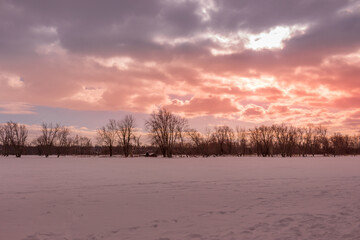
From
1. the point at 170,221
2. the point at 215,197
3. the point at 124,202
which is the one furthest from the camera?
the point at 215,197

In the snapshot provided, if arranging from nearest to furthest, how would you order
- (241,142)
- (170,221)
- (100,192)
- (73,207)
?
(170,221)
(73,207)
(100,192)
(241,142)

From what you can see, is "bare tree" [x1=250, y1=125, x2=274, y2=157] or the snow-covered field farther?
"bare tree" [x1=250, y1=125, x2=274, y2=157]

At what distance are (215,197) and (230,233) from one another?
5.09 meters

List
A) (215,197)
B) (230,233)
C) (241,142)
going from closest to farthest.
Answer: (230,233) → (215,197) → (241,142)

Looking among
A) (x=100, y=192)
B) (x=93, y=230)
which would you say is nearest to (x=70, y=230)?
(x=93, y=230)

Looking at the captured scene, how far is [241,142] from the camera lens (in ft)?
378

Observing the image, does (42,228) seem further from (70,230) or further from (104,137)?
(104,137)

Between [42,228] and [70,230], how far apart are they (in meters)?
0.87

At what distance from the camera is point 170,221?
8.07 m

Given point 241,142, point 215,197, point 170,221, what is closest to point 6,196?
point 170,221

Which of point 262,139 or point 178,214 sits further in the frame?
point 262,139

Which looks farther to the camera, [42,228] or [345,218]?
[345,218]

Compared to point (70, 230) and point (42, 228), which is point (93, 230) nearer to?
point (70, 230)

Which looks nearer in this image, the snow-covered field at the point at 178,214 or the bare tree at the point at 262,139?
the snow-covered field at the point at 178,214
